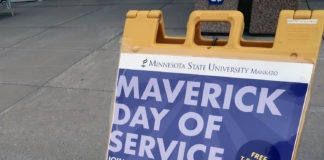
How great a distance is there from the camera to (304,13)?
1334mm

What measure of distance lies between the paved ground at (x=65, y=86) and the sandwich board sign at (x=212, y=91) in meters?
1.20

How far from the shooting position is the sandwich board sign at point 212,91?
133 centimetres

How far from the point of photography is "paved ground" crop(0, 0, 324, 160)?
9.34 feet

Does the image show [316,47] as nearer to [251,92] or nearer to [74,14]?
[251,92]

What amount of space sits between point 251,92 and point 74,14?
25.1 ft

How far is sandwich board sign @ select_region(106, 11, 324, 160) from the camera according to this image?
1.33 meters

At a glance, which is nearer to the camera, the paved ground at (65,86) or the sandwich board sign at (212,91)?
the sandwich board sign at (212,91)

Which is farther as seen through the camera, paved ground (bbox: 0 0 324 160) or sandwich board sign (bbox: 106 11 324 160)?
paved ground (bbox: 0 0 324 160)

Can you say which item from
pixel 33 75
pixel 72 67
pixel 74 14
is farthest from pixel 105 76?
pixel 74 14

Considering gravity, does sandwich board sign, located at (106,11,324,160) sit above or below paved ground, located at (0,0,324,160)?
above

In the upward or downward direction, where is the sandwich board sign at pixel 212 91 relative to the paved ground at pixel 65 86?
upward

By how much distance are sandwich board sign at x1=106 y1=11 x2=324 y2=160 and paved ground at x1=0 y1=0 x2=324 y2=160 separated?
1.20m

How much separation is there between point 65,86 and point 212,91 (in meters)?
2.98

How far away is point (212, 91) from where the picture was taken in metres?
1.46
